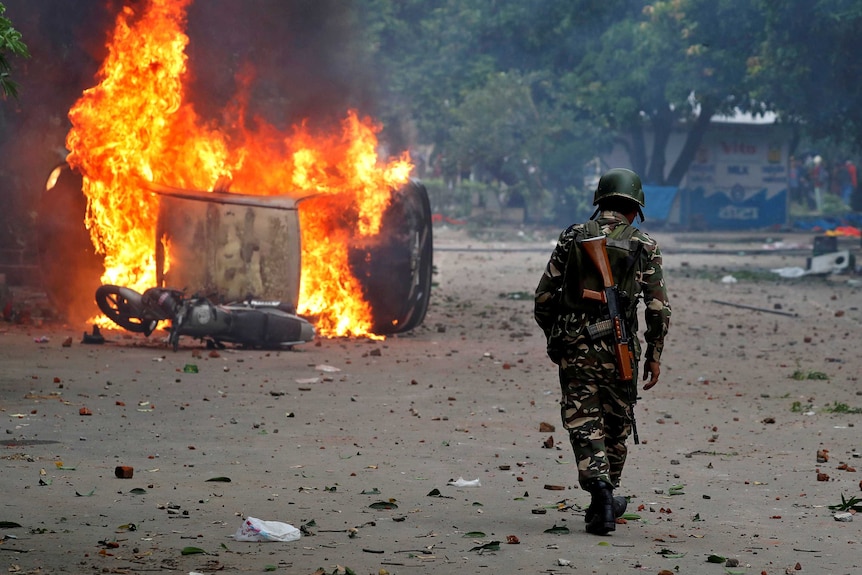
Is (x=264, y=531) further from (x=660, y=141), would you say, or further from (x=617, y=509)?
(x=660, y=141)

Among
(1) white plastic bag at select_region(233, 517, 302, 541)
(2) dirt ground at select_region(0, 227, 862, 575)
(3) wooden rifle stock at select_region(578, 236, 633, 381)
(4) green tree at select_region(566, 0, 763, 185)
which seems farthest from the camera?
(4) green tree at select_region(566, 0, 763, 185)

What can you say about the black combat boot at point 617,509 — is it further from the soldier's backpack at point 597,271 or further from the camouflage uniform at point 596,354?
the soldier's backpack at point 597,271

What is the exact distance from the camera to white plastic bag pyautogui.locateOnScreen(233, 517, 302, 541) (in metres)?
5.28

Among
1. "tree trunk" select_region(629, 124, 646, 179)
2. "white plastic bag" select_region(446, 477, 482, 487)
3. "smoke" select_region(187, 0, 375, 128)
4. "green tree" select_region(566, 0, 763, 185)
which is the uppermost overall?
"green tree" select_region(566, 0, 763, 185)

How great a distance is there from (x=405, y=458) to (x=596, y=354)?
2.12m

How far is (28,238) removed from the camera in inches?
695

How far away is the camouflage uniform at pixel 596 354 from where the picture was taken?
568cm

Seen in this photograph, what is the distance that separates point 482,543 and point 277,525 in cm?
88

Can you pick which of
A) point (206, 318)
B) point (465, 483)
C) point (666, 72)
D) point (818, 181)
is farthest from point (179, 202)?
point (818, 181)

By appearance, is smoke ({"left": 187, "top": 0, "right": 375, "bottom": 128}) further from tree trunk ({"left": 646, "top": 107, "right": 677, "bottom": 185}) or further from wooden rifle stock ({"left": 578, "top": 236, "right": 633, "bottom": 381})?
tree trunk ({"left": 646, "top": 107, "right": 677, "bottom": 185})

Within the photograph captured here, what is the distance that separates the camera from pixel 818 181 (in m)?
55.2

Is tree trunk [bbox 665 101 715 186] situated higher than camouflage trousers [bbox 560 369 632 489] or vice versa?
tree trunk [bbox 665 101 715 186]

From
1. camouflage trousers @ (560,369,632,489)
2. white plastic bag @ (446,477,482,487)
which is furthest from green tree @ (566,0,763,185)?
camouflage trousers @ (560,369,632,489)

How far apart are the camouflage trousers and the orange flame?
8.79 metres
